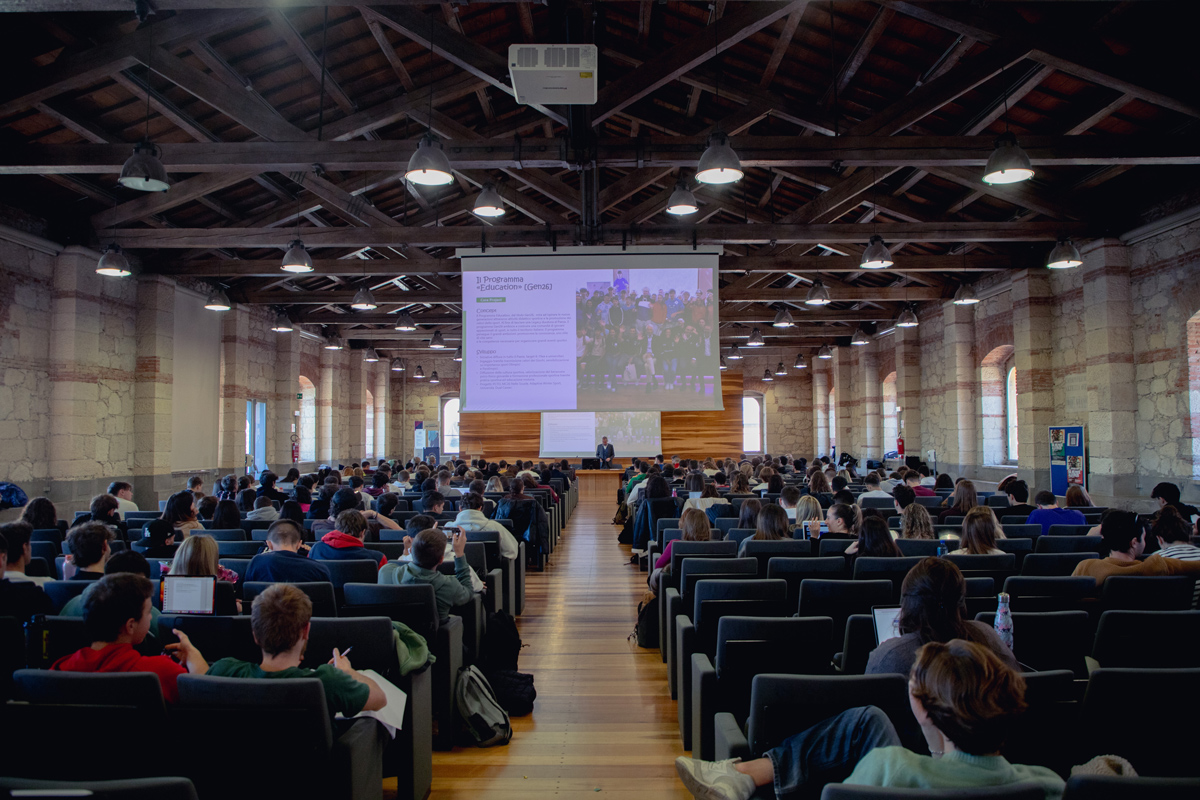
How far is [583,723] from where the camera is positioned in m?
3.61

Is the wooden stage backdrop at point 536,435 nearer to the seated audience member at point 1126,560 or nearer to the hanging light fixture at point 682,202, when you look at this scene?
the hanging light fixture at point 682,202

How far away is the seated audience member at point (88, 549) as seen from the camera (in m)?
3.21

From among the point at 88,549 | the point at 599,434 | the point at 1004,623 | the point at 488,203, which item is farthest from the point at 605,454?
the point at 1004,623

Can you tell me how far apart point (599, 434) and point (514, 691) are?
1781 centimetres

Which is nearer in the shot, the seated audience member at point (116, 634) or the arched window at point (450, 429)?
the seated audience member at point (116, 634)

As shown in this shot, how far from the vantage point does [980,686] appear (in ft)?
4.57

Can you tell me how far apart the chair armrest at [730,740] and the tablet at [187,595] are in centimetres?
205

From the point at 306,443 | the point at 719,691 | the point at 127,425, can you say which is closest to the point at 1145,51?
the point at 719,691

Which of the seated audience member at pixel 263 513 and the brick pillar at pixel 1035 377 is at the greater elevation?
the brick pillar at pixel 1035 377

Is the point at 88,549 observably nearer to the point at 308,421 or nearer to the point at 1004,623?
the point at 1004,623

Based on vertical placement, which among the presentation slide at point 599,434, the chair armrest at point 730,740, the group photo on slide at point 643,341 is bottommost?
the chair armrest at point 730,740

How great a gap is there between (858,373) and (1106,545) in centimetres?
1767

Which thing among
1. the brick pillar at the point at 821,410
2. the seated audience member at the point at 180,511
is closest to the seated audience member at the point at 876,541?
the seated audience member at the point at 180,511

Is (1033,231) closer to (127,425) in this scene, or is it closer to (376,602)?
(376,602)
